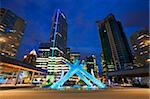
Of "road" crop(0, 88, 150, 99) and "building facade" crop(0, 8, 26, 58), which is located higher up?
"building facade" crop(0, 8, 26, 58)

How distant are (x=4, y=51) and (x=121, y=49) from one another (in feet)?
307

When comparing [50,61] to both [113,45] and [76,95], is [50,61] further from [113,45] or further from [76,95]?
[76,95]

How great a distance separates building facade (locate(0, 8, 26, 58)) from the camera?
130150 millimetres

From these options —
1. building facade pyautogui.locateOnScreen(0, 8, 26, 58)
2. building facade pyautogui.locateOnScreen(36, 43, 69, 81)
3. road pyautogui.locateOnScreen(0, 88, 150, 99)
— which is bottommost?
road pyautogui.locateOnScreen(0, 88, 150, 99)

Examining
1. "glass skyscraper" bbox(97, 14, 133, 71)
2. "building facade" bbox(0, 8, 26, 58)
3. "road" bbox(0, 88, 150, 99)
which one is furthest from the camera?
"glass skyscraper" bbox(97, 14, 133, 71)

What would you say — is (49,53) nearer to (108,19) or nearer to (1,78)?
(108,19)

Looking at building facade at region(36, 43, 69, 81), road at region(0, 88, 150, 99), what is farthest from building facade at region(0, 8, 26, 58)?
road at region(0, 88, 150, 99)

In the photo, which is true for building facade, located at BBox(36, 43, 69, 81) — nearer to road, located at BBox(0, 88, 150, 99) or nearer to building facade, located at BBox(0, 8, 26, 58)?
building facade, located at BBox(0, 8, 26, 58)

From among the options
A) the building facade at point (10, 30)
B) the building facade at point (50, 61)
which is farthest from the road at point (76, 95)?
the building facade at point (50, 61)

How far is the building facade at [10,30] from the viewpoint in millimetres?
130150

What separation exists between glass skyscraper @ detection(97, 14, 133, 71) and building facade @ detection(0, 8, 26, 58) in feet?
247

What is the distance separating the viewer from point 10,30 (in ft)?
481

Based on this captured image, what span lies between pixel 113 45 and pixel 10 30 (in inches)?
3373

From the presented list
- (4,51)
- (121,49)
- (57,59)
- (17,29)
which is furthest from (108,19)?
(4,51)
